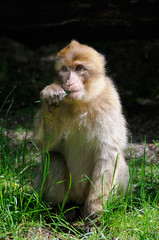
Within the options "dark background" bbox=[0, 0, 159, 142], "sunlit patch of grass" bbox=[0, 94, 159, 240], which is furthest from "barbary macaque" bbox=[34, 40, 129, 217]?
"dark background" bbox=[0, 0, 159, 142]

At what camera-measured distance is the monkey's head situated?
11.1ft

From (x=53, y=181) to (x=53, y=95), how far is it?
39.2 inches

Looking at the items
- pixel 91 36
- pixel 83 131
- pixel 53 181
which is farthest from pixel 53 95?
pixel 91 36

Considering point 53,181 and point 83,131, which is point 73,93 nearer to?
point 83,131

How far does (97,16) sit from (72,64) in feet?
8.49

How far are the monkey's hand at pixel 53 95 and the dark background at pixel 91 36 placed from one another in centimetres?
143

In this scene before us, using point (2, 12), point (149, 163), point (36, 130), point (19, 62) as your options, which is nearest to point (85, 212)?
point (36, 130)

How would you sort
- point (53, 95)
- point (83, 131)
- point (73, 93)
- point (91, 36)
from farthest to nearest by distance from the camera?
point (91, 36) < point (83, 131) < point (73, 93) < point (53, 95)

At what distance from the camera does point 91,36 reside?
6.29 m

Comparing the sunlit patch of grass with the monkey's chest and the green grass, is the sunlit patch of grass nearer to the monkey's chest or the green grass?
the green grass

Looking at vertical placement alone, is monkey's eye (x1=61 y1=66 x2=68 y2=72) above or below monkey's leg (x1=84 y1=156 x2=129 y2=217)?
above

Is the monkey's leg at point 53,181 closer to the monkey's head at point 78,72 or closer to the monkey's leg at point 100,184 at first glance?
the monkey's leg at point 100,184

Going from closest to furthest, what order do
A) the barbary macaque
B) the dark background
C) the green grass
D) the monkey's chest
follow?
the green grass < the barbary macaque < the monkey's chest < the dark background

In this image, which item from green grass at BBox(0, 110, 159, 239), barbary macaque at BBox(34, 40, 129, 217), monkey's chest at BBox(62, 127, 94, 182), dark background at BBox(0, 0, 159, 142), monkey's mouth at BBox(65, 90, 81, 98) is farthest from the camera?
dark background at BBox(0, 0, 159, 142)
